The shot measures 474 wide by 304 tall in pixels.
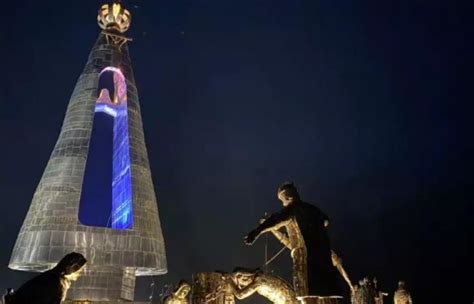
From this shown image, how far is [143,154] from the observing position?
590 inches

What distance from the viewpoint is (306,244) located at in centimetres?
494

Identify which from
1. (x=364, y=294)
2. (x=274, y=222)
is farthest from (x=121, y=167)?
(x=274, y=222)

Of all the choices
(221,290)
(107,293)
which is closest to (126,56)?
(107,293)

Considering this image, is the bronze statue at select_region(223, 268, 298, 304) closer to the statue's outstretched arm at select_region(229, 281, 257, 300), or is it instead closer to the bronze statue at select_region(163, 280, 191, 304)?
the statue's outstretched arm at select_region(229, 281, 257, 300)

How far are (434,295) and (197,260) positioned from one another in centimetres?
1048

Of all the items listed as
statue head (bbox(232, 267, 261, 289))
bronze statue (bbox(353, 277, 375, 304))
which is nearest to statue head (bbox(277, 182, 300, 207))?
statue head (bbox(232, 267, 261, 289))

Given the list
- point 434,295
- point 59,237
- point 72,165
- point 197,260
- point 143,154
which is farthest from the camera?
point 197,260

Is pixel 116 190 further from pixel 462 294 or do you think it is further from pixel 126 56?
pixel 462 294

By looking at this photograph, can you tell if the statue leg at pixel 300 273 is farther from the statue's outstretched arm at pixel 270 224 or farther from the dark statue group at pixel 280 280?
the statue's outstretched arm at pixel 270 224

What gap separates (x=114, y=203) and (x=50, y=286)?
1082 centimetres

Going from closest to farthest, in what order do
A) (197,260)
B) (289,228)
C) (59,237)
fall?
(289,228) → (59,237) → (197,260)

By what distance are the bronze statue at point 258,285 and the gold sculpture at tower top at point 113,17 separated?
13.1 meters

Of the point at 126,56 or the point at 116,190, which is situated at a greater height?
the point at 126,56

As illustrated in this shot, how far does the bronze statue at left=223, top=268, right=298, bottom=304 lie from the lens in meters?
5.54
